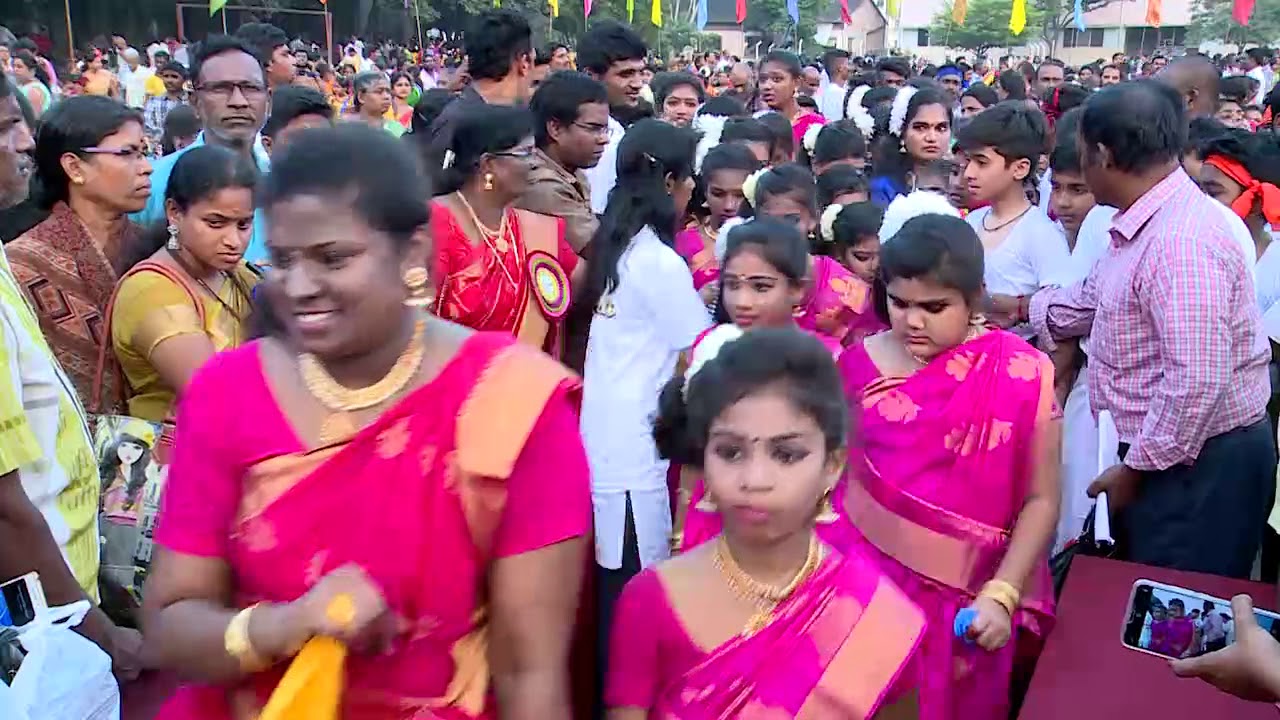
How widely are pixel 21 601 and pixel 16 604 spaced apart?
10 millimetres

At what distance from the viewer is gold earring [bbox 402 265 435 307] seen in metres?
1.36

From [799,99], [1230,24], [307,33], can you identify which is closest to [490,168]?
[799,99]

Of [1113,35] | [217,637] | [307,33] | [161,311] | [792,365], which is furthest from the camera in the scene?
[1113,35]

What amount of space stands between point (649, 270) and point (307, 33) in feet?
82.5

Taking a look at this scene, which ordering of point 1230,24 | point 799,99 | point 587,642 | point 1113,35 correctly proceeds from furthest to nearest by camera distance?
1. point 1113,35
2. point 1230,24
3. point 799,99
4. point 587,642

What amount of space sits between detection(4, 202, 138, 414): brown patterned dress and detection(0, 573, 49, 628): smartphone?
818 mm

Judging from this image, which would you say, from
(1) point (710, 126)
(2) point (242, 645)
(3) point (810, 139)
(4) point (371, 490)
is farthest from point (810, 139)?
(2) point (242, 645)

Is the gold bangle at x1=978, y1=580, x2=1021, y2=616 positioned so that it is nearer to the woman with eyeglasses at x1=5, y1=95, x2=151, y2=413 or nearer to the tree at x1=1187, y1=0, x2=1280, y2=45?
the woman with eyeglasses at x1=5, y1=95, x2=151, y2=413

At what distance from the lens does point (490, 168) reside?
3023 mm

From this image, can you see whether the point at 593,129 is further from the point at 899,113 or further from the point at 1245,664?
the point at 1245,664

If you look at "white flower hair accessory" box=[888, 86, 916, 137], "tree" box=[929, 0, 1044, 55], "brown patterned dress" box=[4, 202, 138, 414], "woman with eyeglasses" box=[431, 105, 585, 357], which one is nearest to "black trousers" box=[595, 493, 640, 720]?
"woman with eyeglasses" box=[431, 105, 585, 357]

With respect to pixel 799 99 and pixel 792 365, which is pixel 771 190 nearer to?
pixel 792 365

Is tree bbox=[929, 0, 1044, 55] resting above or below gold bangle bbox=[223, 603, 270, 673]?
above

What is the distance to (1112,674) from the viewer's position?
2.39 meters
